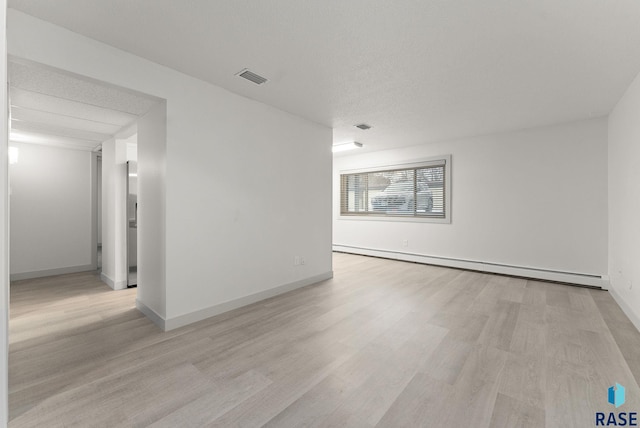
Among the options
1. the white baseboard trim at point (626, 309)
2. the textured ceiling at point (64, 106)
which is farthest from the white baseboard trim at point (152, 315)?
the white baseboard trim at point (626, 309)

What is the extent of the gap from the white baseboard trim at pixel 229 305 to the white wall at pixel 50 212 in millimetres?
3551

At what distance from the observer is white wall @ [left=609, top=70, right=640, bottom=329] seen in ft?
9.57

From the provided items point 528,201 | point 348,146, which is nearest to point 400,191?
point 348,146

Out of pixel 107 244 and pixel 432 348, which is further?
pixel 107 244

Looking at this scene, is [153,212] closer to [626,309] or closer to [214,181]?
[214,181]

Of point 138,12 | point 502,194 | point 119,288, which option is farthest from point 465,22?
point 119,288

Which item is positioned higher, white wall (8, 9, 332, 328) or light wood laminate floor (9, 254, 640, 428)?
white wall (8, 9, 332, 328)

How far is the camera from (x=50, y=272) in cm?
507

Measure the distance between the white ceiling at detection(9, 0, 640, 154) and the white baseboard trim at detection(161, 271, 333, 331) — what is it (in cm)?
251

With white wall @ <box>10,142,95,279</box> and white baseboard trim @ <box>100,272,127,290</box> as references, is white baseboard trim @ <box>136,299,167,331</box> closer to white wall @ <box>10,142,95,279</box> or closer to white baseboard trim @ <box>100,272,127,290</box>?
white baseboard trim @ <box>100,272,127,290</box>

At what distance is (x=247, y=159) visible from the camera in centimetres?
352

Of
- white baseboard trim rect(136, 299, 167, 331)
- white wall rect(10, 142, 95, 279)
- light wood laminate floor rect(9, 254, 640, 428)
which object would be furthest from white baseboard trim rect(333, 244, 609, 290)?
white wall rect(10, 142, 95, 279)

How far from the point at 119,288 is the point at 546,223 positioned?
6.88 m

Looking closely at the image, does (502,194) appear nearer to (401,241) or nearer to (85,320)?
(401,241)
